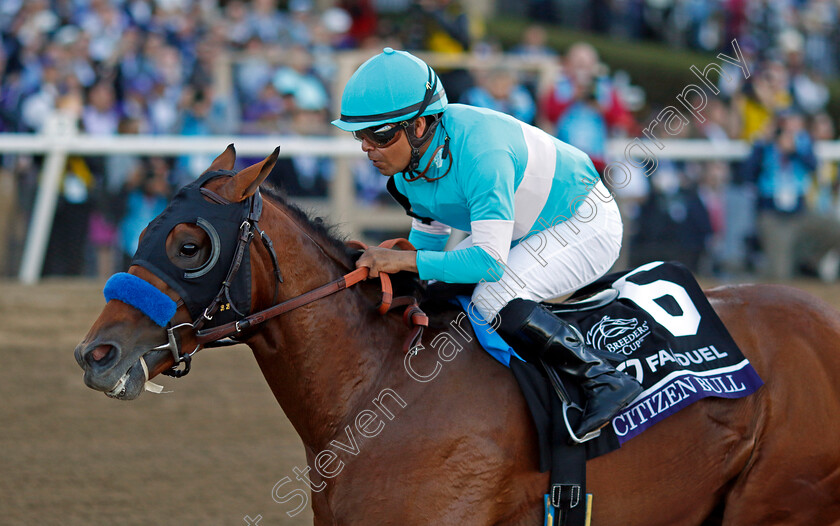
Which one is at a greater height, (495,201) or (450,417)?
(495,201)

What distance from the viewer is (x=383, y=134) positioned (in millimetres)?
3047

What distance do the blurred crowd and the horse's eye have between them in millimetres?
5325

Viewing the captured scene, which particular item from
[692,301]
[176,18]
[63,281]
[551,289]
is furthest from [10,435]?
[176,18]

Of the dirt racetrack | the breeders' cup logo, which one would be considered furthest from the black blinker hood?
the dirt racetrack

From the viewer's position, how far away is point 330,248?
3.16 meters

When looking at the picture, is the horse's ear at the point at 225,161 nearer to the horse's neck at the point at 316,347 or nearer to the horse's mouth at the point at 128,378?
the horse's neck at the point at 316,347

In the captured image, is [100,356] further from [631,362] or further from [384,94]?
[631,362]

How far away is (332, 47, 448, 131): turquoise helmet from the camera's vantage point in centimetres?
300

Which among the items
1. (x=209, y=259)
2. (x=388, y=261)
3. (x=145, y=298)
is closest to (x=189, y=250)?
(x=209, y=259)

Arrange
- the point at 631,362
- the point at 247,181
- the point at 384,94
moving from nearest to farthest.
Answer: the point at 247,181 → the point at 384,94 → the point at 631,362

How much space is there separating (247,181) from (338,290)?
19.2 inches

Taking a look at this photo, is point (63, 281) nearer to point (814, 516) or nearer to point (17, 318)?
point (17, 318)

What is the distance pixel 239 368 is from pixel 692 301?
4517 millimetres

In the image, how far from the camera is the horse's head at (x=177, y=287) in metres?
2.72
